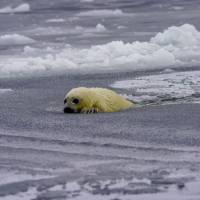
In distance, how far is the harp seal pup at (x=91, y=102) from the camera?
8.01 metres

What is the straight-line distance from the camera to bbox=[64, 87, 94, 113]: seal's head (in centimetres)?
800

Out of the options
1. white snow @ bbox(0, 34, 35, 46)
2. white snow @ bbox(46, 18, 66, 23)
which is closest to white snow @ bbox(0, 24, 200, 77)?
white snow @ bbox(0, 34, 35, 46)

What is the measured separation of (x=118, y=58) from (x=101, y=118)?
4744mm

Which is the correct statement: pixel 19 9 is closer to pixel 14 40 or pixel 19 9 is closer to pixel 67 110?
pixel 14 40

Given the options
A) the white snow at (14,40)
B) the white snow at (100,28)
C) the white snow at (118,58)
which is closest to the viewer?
the white snow at (118,58)

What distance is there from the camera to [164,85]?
9508mm

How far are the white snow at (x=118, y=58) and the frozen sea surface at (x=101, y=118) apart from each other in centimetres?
2

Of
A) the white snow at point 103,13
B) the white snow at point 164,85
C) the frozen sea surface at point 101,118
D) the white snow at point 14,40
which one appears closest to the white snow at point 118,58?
the frozen sea surface at point 101,118

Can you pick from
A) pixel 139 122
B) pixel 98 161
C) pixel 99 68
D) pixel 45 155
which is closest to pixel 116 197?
pixel 98 161

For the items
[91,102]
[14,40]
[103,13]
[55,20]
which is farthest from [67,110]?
[103,13]

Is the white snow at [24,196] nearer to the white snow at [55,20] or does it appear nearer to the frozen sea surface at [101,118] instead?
the frozen sea surface at [101,118]

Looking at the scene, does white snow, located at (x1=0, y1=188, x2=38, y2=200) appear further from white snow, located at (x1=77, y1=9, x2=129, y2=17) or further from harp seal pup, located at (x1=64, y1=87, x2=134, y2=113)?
white snow, located at (x1=77, y1=9, x2=129, y2=17)

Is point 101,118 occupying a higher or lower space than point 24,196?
higher

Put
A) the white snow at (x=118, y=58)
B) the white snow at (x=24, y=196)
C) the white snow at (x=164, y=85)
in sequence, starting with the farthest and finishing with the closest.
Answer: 1. the white snow at (x=118, y=58)
2. the white snow at (x=164, y=85)
3. the white snow at (x=24, y=196)
